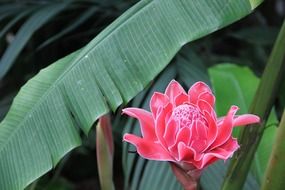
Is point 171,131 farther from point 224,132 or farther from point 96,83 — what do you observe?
point 96,83

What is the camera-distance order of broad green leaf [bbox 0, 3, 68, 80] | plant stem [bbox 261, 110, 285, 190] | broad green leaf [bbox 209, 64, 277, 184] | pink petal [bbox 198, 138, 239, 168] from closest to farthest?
pink petal [bbox 198, 138, 239, 168]
plant stem [bbox 261, 110, 285, 190]
broad green leaf [bbox 209, 64, 277, 184]
broad green leaf [bbox 0, 3, 68, 80]

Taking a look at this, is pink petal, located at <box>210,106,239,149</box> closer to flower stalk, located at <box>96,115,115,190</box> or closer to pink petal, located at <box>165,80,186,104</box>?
pink petal, located at <box>165,80,186,104</box>

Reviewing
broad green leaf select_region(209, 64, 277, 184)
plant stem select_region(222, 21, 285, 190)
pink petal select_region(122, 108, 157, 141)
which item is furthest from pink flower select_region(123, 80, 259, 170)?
broad green leaf select_region(209, 64, 277, 184)

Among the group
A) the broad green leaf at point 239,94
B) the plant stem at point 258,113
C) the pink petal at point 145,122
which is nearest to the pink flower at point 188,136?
the pink petal at point 145,122

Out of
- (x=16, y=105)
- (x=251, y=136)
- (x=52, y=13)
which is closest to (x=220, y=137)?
(x=251, y=136)

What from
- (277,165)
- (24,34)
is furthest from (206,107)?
(24,34)

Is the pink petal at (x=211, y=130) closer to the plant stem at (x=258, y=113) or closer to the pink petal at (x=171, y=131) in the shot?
the pink petal at (x=171, y=131)
